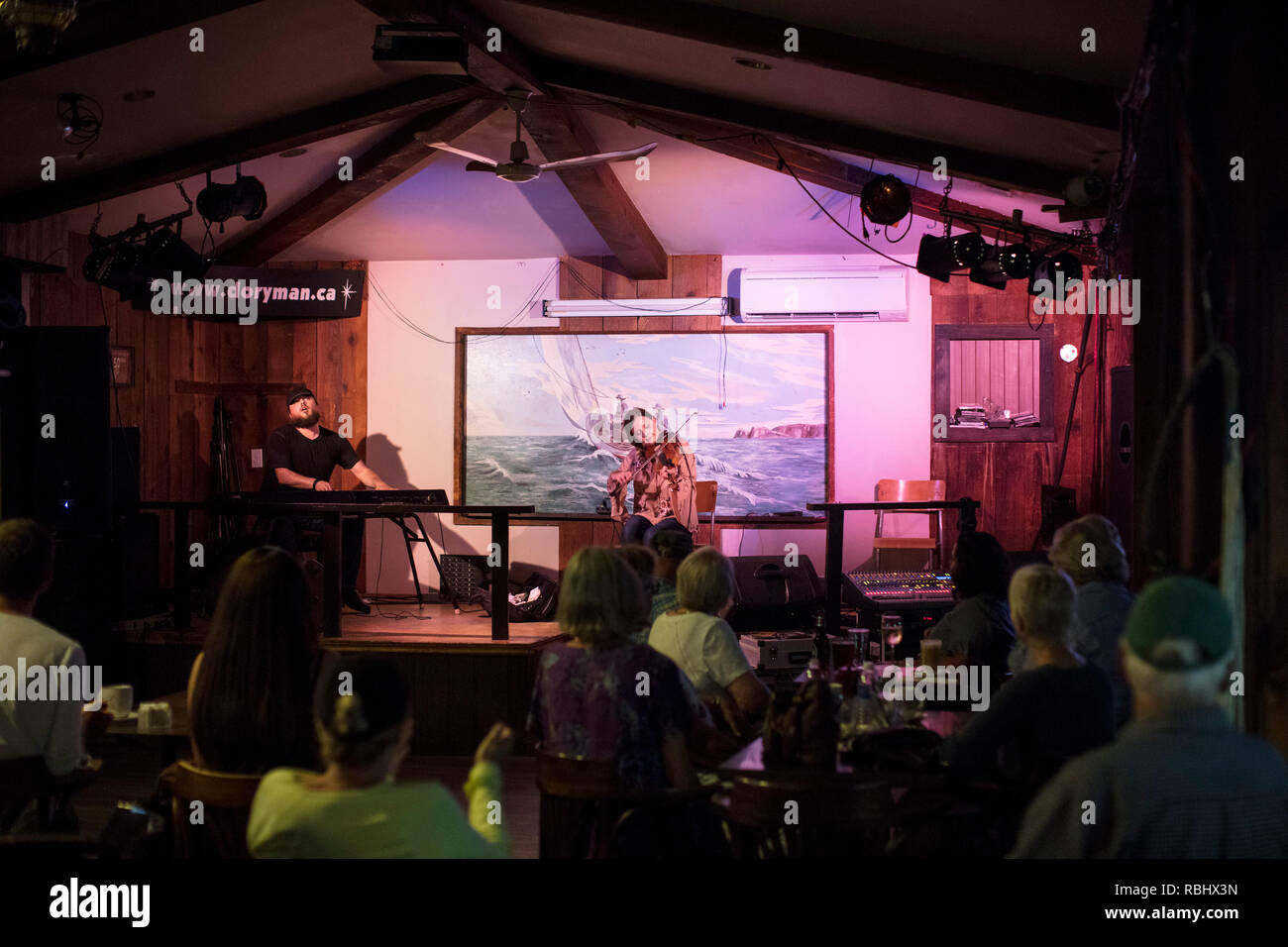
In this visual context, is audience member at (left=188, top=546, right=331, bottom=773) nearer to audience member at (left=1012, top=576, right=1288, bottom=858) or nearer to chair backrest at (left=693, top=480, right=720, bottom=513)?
audience member at (left=1012, top=576, right=1288, bottom=858)

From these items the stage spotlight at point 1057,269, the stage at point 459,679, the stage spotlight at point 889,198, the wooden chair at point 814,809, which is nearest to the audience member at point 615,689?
the wooden chair at point 814,809

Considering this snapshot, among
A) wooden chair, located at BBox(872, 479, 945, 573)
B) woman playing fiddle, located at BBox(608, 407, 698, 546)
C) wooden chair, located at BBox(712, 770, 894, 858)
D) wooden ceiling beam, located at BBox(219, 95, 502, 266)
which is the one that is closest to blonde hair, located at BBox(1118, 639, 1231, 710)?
wooden chair, located at BBox(712, 770, 894, 858)

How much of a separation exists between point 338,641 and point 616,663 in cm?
366

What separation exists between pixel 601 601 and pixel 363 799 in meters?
1.13

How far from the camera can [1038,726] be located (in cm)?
266

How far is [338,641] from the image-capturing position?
6.19m

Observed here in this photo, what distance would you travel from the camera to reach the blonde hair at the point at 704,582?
3684 millimetres

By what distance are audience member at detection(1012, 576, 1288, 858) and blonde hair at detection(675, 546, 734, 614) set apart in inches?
78.9

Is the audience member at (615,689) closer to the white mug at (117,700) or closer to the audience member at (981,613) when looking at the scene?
the audience member at (981,613)

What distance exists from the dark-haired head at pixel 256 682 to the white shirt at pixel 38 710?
0.79 meters

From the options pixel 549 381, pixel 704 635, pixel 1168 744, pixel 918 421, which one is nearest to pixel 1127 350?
pixel 918 421

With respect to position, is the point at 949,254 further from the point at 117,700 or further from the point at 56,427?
the point at 117,700

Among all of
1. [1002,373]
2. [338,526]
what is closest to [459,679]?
[338,526]
